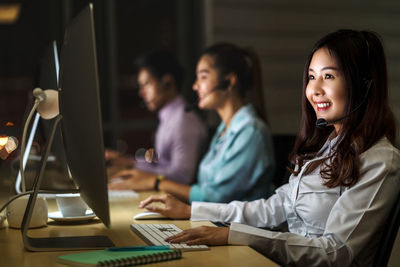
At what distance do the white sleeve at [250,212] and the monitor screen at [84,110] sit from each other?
0.49m

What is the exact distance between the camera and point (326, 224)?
1289mm

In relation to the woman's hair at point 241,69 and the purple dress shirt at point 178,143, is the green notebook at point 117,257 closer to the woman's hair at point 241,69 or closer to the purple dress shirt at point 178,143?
the woman's hair at point 241,69

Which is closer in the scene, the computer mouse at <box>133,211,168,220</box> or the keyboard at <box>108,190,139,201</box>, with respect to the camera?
the computer mouse at <box>133,211,168,220</box>

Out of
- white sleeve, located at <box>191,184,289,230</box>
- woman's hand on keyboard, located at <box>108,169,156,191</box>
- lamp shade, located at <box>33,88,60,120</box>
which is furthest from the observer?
woman's hand on keyboard, located at <box>108,169,156,191</box>

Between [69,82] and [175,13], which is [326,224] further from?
[175,13]

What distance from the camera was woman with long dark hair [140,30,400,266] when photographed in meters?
1.24

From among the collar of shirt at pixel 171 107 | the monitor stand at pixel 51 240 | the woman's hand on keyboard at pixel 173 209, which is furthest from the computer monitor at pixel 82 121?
the collar of shirt at pixel 171 107

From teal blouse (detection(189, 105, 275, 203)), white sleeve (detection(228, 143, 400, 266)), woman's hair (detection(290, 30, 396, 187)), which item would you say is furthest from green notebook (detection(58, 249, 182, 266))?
teal blouse (detection(189, 105, 275, 203))

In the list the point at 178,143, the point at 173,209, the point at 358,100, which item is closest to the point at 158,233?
the point at 173,209

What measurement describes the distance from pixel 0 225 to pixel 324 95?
39.2 inches

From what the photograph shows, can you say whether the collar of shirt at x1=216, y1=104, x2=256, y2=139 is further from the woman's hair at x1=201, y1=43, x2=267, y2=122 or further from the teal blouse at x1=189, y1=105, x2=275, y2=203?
the woman's hair at x1=201, y1=43, x2=267, y2=122

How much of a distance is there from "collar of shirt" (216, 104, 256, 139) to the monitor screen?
124cm

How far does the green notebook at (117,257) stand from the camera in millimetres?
1067

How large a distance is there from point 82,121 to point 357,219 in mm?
673
